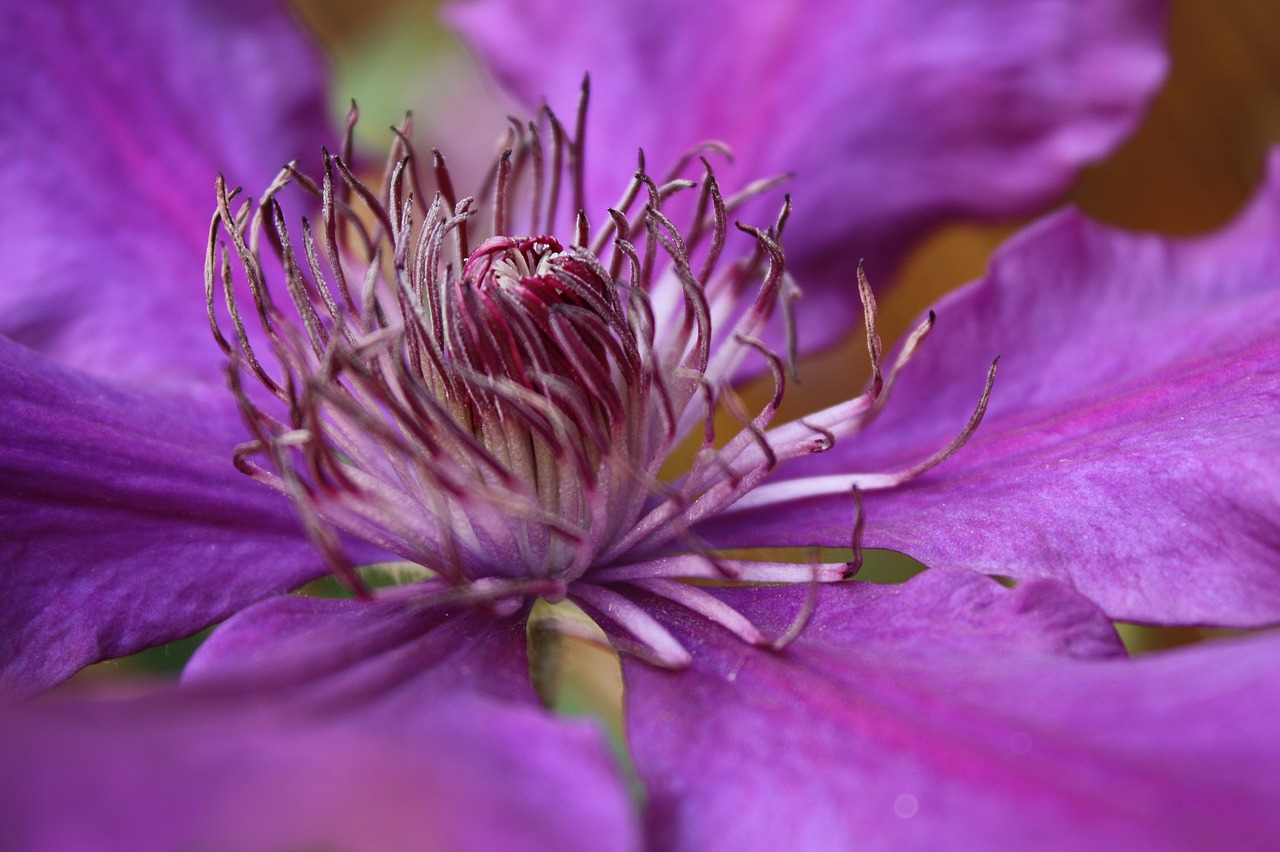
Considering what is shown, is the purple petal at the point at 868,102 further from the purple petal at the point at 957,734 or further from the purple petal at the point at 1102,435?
the purple petal at the point at 957,734

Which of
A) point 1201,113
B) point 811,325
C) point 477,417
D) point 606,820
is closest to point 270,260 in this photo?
point 477,417

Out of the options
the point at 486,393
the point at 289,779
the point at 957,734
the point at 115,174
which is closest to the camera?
the point at 289,779

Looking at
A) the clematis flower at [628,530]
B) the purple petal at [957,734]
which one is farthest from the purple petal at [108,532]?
the purple petal at [957,734]

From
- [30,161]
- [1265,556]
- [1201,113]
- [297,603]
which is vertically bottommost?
[1265,556]

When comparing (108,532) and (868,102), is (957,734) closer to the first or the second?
(108,532)

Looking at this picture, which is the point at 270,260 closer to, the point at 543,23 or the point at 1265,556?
the point at 543,23

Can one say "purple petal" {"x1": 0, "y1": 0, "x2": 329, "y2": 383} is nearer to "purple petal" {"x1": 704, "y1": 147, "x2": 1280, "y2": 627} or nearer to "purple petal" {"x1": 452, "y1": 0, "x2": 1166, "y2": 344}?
"purple petal" {"x1": 452, "y1": 0, "x2": 1166, "y2": 344}

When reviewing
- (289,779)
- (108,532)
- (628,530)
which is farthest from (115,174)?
(289,779)
